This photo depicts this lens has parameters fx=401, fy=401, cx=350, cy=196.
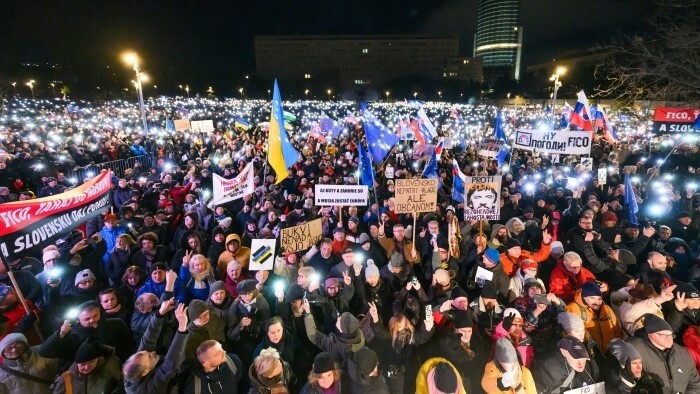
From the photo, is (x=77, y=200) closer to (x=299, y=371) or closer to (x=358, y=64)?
(x=299, y=371)

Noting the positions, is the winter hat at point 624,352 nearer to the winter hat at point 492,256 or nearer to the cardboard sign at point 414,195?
the winter hat at point 492,256

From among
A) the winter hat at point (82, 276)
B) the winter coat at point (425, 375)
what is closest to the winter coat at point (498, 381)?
the winter coat at point (425, 375)

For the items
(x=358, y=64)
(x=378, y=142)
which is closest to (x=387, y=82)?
(x=358, y=64)

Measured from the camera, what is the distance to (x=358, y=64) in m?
125

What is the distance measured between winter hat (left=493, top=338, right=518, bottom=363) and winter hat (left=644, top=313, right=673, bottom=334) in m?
1.15

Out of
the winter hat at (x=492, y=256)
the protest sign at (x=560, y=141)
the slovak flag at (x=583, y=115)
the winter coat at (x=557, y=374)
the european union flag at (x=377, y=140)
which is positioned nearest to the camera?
the winter coat at (x=557, y=374)

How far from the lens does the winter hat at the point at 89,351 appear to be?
2717 millimetres

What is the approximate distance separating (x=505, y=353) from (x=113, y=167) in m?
12.9

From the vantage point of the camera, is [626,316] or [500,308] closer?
[626,316]

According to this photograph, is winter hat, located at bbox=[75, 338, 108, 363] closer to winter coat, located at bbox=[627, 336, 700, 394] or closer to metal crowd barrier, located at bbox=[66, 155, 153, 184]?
winter coat, located at bbox=[627, 336, 700, 394]

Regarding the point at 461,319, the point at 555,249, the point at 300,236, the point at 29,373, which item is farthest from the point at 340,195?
the point at 29,373

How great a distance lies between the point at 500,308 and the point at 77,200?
4262 millimetres

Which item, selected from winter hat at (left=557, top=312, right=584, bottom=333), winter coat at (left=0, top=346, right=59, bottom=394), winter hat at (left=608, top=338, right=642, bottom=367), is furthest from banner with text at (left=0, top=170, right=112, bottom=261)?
winter hat at (left=608, top=338, right=642, bottom=367)

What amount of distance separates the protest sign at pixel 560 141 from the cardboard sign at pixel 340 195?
4753 millimetres
